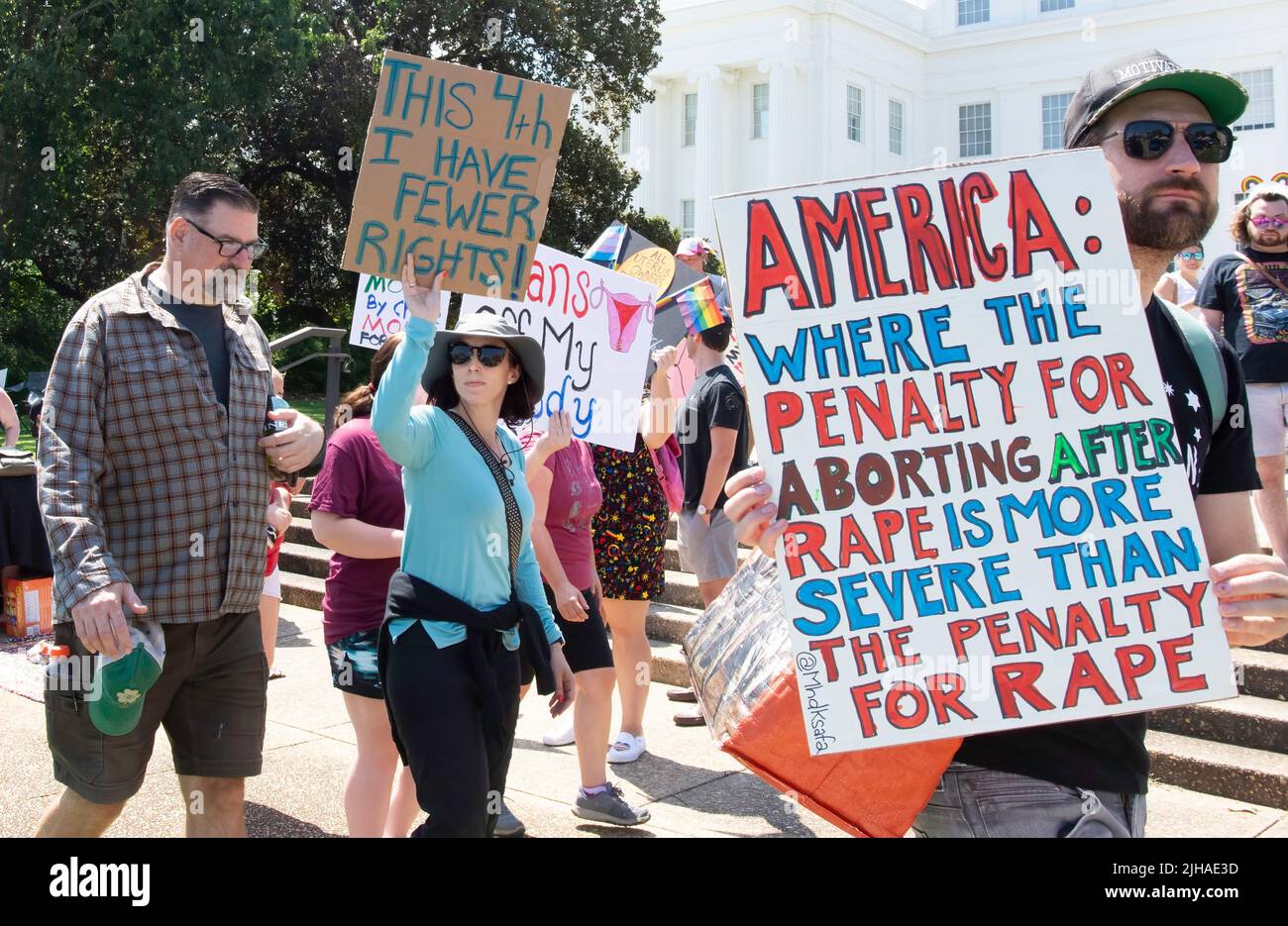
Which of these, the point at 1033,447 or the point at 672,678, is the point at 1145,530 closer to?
the point at 1033,447

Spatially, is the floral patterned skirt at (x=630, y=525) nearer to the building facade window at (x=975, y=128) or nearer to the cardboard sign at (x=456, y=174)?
the cardboard sign at (x=456, y=174)

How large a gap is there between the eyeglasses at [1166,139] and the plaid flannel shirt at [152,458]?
245 cm

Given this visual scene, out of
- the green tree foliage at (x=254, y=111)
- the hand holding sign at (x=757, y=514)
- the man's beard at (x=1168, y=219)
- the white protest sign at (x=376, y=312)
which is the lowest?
the hand holding sign at (x=757, y=514)

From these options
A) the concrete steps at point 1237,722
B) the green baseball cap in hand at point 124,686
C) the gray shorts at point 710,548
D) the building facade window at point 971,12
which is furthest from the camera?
the building facade window at point 971,12

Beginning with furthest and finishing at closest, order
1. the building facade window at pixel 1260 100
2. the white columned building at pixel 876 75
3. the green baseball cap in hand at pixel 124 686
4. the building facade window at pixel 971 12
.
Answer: the building facade window at pixel 971 12 → the white columned building at pixel 876 75 → the building facade window at pixel 1260 100 → the green baseball cap in hand at pixel 124 686

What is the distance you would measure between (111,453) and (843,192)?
215cm

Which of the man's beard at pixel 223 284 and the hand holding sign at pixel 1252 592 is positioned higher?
the man's beard at pixel 223 284

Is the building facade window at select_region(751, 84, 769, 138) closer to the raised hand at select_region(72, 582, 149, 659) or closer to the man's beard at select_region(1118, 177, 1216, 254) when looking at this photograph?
the raised hand at select_region(72, 582, 149, 659)

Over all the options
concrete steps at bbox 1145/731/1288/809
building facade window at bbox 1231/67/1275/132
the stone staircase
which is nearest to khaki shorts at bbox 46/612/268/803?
the stone staircase

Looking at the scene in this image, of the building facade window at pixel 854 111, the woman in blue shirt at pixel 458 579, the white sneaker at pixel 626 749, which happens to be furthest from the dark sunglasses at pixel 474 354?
the building facade window at pixel 854 111

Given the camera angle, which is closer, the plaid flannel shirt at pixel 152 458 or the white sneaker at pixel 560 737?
the plaid flannel shirt at pixel 152 458

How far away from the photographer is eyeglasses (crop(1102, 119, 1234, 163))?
7.32 feet

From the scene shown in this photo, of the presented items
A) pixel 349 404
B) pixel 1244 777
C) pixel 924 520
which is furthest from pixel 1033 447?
pixel 1244 777

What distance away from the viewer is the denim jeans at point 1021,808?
2.14 meters
